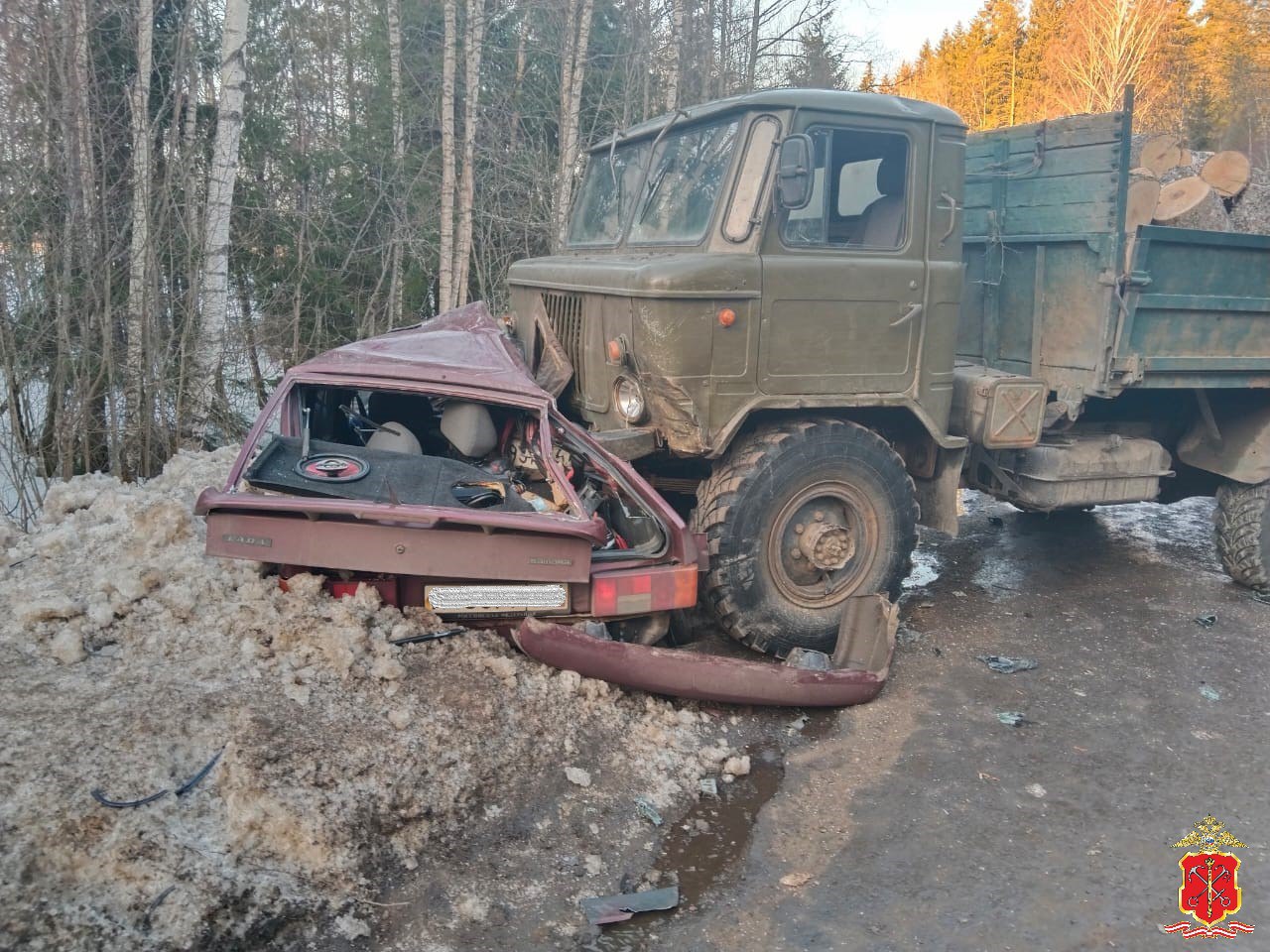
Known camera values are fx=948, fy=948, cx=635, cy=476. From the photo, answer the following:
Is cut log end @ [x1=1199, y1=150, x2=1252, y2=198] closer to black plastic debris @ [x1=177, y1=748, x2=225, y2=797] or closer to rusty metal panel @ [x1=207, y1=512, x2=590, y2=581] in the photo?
rusty metal panel @ [x1=207, y1=512, x2=590, y2=581]

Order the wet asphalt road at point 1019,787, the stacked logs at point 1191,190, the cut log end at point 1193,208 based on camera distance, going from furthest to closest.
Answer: the cut log end at point 1193,208 < the stacked logs at point 1191,190 < the wet asphalt road at point 1019,787

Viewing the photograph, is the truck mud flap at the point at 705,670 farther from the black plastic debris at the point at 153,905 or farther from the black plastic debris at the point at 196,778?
the black plastic debris at the point at 153,905

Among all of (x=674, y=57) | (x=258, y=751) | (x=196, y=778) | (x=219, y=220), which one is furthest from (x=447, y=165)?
(x=196, y=778)

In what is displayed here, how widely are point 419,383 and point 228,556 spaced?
1.13m

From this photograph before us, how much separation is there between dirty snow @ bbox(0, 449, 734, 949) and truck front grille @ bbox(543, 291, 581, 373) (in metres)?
1.78

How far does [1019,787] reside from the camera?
3941 mm

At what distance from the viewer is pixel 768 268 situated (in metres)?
4.59

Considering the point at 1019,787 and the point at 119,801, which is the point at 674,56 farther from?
the point at 119,801

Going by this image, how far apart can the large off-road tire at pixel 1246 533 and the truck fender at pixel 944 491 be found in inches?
90.1

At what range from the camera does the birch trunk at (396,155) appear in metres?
12.1

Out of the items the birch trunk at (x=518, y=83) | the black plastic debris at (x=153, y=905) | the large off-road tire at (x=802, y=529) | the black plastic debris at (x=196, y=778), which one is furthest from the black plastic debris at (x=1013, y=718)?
the birch trunk at (x=518, y=83)

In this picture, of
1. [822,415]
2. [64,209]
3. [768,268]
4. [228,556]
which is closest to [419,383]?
[228,556]

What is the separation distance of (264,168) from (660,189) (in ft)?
26.4

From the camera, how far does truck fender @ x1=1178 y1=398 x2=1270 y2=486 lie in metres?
6.21
